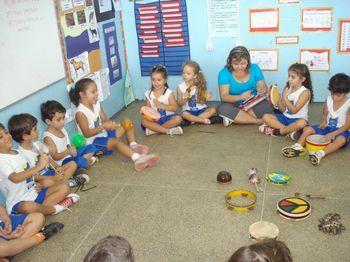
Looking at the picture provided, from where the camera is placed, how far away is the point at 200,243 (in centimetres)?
220

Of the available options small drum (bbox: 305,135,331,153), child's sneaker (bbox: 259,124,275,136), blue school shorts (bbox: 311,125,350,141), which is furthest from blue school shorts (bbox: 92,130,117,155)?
blue school shorts (bbox: 311,125,350,141)

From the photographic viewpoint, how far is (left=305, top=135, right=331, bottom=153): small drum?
3004 mm

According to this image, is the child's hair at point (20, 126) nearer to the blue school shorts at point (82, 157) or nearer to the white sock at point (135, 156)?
the blue school shorts at point (82, 157)

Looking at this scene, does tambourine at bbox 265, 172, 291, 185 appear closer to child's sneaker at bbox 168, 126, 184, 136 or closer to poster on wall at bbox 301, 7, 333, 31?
child's sneaker at bbox 168, 126, 184, 136

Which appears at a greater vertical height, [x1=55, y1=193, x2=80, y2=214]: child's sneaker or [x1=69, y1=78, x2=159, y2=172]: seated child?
[x1=69, y1=78, x2=159, y2=172]: seated child

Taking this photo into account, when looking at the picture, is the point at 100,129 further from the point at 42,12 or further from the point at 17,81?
the point at 42,12

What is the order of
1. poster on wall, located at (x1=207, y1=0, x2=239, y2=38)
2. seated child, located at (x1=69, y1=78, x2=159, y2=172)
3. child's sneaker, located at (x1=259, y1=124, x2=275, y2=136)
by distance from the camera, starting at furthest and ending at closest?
1. poster on wall, located at (x1=207, y1=0, x2=239, y2=38)
2. child's sneaker, located at (x1=259, y1=124, x2=275, y2=136)
3. seated child, located at (x1=69, y1=78, x2=159, y2=172)

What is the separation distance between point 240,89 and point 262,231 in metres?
1.95

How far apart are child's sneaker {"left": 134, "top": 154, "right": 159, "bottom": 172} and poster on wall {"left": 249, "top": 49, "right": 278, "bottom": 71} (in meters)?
1.66

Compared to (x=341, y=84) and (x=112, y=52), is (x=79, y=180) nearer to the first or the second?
(x=112, y=52)

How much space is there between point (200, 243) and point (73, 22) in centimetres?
218

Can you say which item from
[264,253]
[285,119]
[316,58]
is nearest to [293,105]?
[285,119]

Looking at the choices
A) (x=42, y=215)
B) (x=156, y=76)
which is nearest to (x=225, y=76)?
(x=156, y=76)

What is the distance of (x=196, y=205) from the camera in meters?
2.55
